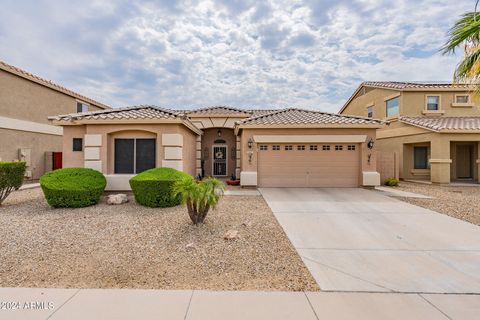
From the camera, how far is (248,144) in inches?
484

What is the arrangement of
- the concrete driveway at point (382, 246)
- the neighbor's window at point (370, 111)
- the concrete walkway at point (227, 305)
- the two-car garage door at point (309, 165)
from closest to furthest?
the concrete walkway at point (227, 305), the concrete driveway at point (382, 246), the two-car garage door at point (309, 165), the neighbor's window at point (370, 111)

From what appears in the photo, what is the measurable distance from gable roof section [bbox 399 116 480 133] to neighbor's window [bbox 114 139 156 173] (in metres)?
16.1

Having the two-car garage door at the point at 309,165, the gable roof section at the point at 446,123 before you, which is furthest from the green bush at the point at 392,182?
the gable roof section at the point at 446,123

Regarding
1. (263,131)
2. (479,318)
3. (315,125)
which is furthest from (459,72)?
(263,131)

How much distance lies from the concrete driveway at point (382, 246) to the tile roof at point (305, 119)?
187 inches

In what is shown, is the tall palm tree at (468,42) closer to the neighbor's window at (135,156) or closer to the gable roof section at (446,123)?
the gable roof section at (446,123)

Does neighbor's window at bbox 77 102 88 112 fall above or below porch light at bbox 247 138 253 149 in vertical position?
above

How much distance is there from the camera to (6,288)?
11.4 feet

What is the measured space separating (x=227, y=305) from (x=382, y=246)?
3834mm

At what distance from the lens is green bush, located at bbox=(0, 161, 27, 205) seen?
27.0 feet

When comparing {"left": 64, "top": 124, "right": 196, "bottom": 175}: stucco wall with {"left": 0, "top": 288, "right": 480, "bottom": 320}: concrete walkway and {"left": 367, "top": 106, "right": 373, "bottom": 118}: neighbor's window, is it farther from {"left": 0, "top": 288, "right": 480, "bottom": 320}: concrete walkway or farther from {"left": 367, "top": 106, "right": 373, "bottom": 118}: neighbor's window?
{"left": 367, "top": 106, "right": 373, "bottom": 118}: neighbor's window

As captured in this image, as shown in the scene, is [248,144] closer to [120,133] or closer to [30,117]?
[120,133]

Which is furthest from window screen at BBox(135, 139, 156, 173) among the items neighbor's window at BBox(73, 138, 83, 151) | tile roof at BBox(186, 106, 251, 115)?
tile roof at BBox(186, 106, 251, 115)

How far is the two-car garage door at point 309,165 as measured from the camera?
12.4 m
